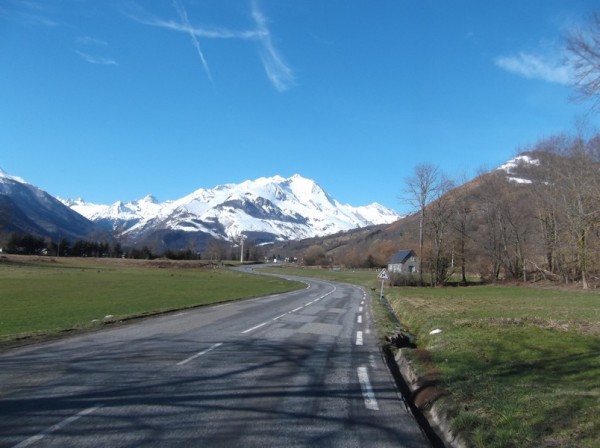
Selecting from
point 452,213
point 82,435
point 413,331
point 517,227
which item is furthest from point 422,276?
point 82,435

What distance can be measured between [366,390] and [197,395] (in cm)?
286

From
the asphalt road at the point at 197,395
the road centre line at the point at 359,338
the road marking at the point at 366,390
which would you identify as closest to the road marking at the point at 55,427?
the asphalt road at the point at 197,395

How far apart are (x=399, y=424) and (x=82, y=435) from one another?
Result: 387cm

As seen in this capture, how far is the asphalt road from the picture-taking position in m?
5.62

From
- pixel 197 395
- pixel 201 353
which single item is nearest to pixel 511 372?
pixel 197 395

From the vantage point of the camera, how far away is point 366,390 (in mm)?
8391

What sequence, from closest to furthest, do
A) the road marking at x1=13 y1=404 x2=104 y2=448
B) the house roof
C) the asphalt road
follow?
the road marking at x1=13 y1=404 x2=104 y2=448 < the asphalt road < the house roof

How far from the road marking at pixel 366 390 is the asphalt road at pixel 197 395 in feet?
0.06

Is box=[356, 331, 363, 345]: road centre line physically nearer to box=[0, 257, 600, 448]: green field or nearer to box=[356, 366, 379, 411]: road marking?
box=[0, 257, 600, 448]: green field

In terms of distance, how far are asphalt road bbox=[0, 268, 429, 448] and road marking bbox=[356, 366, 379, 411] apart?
19 millimetres

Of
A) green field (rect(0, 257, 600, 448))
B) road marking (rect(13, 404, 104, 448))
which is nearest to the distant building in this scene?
green field (rect(0, 257, 600, 448))

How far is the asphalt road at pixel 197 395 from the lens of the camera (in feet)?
18.4

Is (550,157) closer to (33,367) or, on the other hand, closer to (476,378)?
(476,378)

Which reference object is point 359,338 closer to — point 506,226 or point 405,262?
point 506,226
